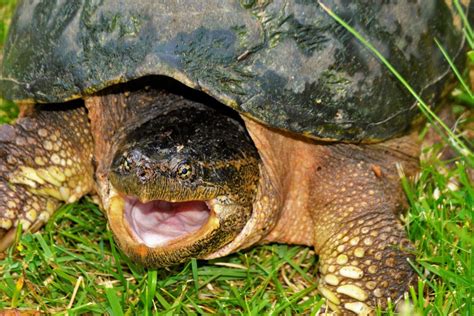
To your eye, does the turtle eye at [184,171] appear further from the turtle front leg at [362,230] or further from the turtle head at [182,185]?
the turtle front leg at [362,230]

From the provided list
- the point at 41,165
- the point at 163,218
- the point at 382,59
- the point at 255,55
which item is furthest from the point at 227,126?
the point at 41,165

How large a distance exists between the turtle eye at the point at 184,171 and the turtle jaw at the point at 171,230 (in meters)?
0.18

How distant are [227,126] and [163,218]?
463 mm

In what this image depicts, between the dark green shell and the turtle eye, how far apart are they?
0.98 ft

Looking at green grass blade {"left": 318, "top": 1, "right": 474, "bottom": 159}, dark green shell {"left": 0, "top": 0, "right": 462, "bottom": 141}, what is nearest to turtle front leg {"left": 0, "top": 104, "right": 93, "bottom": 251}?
dark green shell {"left": 0, "top": 0, "right": 462, "bottom": 141}

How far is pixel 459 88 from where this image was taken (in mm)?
4160

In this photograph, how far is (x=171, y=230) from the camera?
10.3 feet

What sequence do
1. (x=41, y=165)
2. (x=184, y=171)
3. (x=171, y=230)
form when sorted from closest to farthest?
(x=184, y=171)
(x=171, y=230)
(x=41, y=165)

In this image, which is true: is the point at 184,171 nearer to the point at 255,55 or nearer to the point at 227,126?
the point at 227,126

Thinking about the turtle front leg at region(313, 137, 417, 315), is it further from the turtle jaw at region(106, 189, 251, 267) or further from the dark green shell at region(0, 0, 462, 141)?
the turtle jaw at region(106, 189, 251, 267)

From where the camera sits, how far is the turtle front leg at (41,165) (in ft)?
11.1

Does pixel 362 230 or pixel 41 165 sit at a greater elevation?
pixel 41 165

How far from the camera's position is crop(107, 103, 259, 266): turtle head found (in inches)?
113

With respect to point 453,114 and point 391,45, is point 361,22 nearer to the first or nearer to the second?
point 391,45
